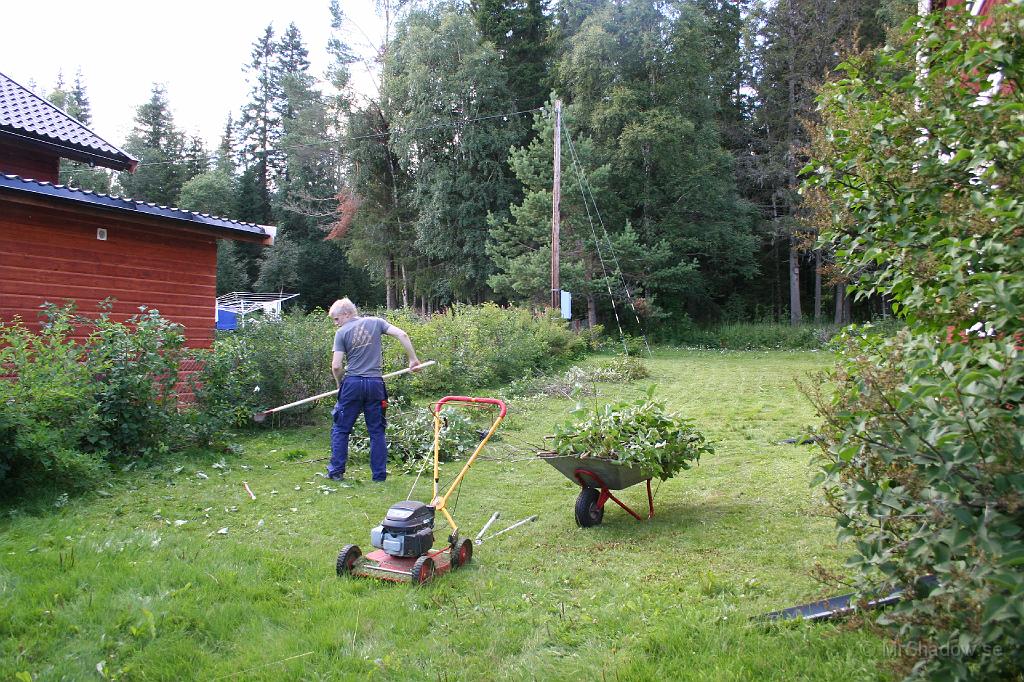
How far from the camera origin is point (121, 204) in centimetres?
928

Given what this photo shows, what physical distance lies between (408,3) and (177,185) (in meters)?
21.3

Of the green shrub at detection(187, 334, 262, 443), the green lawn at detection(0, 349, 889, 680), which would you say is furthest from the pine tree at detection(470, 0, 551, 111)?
the green lawn at detection(0, 349, 889, 680)

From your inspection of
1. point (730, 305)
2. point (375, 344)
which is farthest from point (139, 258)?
point (730, 305)

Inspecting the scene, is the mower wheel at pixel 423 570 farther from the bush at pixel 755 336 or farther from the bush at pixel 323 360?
the bush at pixel 755 336

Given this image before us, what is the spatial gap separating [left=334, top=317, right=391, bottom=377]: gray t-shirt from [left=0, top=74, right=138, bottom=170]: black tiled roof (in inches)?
294

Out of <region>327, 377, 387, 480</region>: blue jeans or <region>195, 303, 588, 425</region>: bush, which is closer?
<region>327, 377, 387, 480</region>: blue jeans

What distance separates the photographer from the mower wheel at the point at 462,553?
4.38m

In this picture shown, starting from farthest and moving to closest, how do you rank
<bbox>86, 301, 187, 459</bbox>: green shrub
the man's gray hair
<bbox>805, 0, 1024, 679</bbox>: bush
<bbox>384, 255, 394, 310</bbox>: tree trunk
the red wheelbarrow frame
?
<bbox>384, 255, 394, 310</bbox>: tree trunk
the man's gray hair
<bbox>86, 301, 187, 459</bbox>: green shrub
the red wheelbarrow frame
<bbox>805, 0, 1024, 679</bbox>: bush

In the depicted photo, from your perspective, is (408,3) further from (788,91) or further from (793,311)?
(793,311)

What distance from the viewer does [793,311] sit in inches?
1160

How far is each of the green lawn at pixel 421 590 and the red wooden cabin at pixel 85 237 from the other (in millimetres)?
3924

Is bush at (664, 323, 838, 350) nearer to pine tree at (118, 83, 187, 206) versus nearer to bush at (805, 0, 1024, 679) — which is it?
bush at (805, 0, 1024, 679)

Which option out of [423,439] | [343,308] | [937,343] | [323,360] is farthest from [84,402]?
[937,343]

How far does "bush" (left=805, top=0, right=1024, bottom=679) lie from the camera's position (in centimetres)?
182
